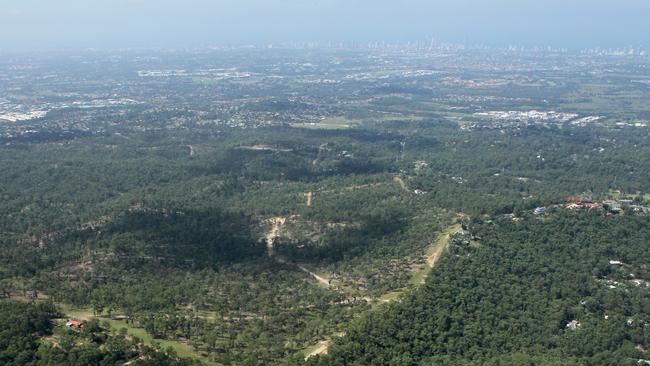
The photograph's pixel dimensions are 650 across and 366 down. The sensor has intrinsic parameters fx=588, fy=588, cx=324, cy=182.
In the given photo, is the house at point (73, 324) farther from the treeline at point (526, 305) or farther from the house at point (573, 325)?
the house at point (573, 325)

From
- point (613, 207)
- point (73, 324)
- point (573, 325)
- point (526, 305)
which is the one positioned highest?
point (613, 207)

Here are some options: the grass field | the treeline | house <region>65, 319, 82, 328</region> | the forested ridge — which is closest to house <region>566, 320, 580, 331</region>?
Result: the treeline

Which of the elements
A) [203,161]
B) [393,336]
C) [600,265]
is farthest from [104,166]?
[600,265]

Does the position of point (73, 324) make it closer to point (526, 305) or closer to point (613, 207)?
point (526, 305)

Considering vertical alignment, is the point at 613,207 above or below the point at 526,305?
above

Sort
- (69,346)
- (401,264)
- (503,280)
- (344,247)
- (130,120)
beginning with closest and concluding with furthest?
1. (69,346)
2. (503,280)
3. (401,264)
4. (344,247)
5. (130,120)

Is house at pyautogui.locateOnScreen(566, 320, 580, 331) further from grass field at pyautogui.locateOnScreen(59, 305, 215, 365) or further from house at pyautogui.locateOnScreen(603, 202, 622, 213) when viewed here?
grass field at pyautogui.locateOnScreen(59, 305, 215, 365)

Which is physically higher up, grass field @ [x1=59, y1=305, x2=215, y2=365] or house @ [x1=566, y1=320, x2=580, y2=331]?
grass field @ [x1=59, y1=305, x2=215, y2=365]

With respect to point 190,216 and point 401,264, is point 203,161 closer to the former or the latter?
point 190,216

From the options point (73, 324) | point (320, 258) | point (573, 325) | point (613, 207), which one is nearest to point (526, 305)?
point (573, 325)

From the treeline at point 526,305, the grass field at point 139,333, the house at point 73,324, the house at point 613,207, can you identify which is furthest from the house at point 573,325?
the house at point 73,324

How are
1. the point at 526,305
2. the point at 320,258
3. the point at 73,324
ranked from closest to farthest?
the point at 73,324, the point at 526,305, the point at 320,258
